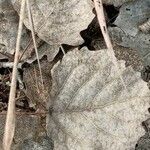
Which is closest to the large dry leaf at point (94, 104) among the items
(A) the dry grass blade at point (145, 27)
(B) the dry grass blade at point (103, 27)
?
(B) the dry grass blade at point (103, 27)

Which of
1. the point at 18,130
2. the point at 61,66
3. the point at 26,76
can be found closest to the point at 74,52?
the point at 61,66

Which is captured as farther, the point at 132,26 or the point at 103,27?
the point at 132,26

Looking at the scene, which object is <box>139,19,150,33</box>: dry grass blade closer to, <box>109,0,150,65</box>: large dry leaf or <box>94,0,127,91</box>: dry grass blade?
<box>109,0,150,65</box>: large dry leaf

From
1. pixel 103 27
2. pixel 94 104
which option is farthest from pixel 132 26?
pixel 94 104

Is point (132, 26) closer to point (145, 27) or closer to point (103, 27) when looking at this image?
point (145, 27)

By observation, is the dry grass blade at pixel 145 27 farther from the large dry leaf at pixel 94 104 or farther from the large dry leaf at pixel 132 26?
the large dry leaf at pixel 94 104

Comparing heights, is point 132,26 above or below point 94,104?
above
